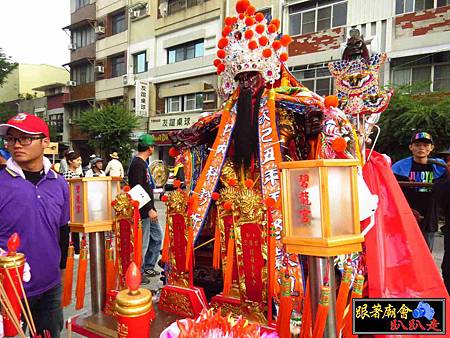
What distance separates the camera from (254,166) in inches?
96.7

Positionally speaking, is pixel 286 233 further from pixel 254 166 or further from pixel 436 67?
pixel 436 67

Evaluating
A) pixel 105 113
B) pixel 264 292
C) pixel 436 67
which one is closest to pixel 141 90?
pixel 105 113

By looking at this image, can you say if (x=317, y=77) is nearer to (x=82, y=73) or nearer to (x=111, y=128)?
(x=111, y=128)

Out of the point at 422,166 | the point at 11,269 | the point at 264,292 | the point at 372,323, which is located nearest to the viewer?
the point at 11,269

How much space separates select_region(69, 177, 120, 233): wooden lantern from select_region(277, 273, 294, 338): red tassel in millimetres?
1317

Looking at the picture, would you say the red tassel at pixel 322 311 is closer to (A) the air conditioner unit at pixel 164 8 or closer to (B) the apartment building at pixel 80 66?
(A) the air conditioner unit at pixel 164 8

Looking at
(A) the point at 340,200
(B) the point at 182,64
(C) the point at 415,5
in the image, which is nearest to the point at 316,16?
(C) the point at 415,5

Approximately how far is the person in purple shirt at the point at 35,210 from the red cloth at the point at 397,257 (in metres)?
1.83

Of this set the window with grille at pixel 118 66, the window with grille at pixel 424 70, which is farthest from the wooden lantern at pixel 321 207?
the window with grille at pixel 118 66

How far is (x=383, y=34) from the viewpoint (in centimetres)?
1093

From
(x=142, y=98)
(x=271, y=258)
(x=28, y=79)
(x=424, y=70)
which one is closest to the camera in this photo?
(x=271, y=258)

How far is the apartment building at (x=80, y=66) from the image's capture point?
2119 centimetres

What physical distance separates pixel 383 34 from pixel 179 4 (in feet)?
32.1

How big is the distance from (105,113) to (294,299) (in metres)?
15.9
